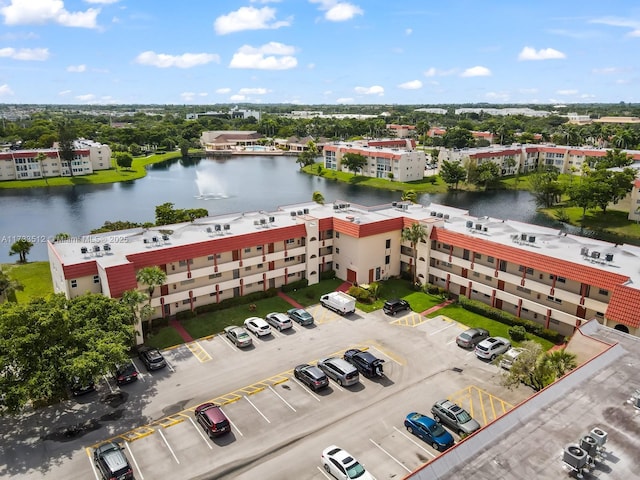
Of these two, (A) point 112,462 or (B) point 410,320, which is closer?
(A) point 112,462

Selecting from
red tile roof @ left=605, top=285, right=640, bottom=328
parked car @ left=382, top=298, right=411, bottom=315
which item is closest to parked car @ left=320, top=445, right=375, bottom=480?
parked car @ left=382, top=298, right=411, bottom=315

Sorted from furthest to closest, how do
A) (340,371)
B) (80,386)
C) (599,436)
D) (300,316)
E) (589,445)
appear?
(300,316) < (340,371) < (80,386) < (599,436) < (589,445)

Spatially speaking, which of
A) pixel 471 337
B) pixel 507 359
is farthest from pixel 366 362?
pixel 507 359

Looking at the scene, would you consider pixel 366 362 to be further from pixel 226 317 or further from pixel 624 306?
pixel 624 306

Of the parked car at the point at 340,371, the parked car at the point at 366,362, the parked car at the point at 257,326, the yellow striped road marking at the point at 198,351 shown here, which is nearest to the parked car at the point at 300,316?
the parked car at the point at 257,326

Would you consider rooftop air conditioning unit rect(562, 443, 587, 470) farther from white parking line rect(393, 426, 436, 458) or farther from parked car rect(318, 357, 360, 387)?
parked car rect(318, 357, 360, 387)

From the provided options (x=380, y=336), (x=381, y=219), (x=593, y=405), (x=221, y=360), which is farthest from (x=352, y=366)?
(x=381, y=219)
